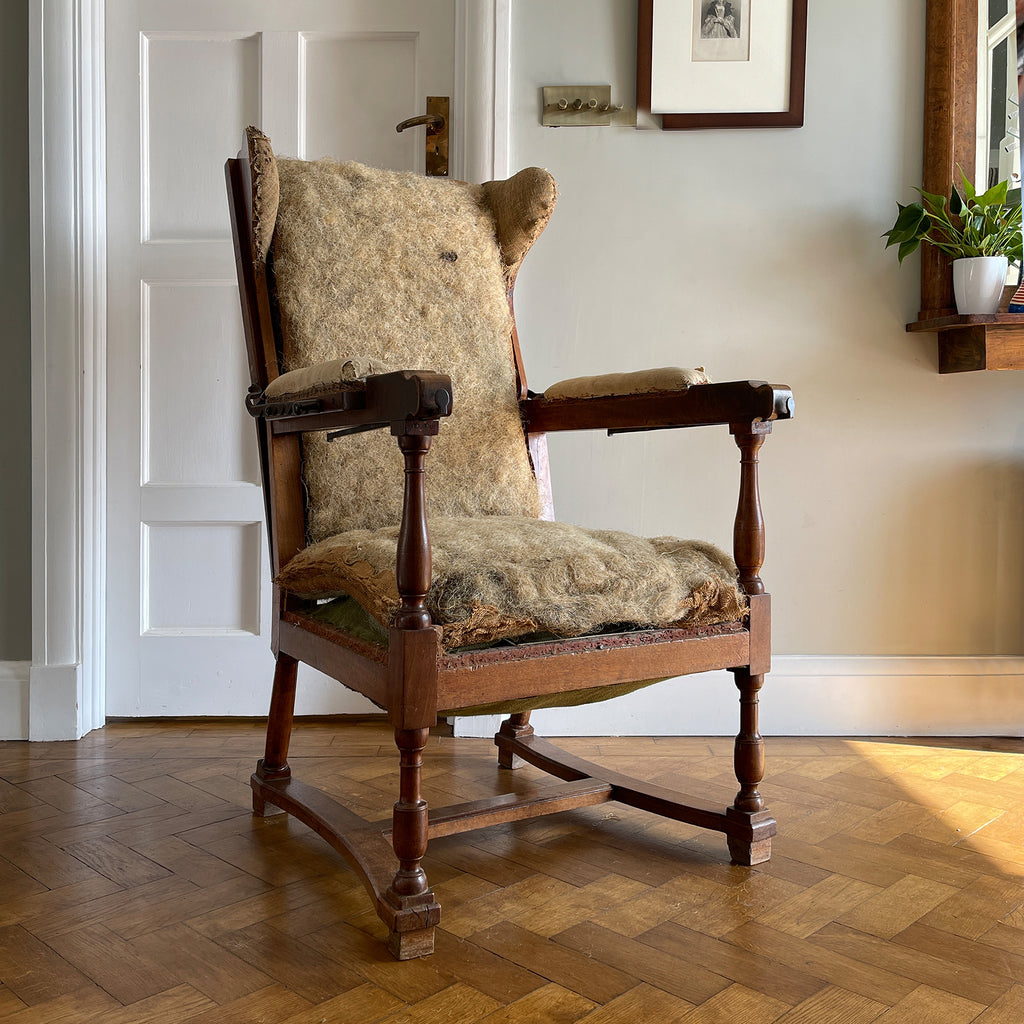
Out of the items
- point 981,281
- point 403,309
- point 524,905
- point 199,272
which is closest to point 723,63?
point 981,281

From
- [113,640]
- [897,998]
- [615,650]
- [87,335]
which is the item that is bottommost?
[897,998]

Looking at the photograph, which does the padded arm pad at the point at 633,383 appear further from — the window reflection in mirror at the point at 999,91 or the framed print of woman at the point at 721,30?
the window reflection in mirror at the point at 999,91

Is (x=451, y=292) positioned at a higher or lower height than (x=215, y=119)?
lower

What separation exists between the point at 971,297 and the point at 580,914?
1.54 m

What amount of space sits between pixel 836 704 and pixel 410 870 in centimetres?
134

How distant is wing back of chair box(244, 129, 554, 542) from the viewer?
5.40 feet

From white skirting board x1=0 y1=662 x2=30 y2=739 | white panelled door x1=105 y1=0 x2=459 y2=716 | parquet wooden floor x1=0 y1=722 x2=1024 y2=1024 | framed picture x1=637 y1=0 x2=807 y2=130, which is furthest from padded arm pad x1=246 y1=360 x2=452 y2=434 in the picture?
framed picture x1=637 y1=0 x2=807 y2=130

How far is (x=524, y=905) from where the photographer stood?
55.7 inches

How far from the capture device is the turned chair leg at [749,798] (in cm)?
154

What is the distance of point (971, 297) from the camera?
2146 mm

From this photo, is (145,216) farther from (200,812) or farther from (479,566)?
(479,566)

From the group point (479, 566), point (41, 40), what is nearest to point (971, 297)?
point (479, 566)

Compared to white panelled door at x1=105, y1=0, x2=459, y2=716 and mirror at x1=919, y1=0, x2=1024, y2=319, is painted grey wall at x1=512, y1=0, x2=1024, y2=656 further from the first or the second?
white panelled door at x1=105, y1=0, x2=459, y2=716

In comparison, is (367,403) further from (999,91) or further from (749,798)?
(999,91)
